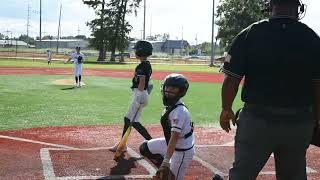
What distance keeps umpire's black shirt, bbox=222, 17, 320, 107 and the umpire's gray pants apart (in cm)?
11

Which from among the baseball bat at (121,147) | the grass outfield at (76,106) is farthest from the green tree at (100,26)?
the baseball bat at (121,147)

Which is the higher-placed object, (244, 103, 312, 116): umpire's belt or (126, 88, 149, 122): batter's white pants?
(244, 103, 312, 116): umpire's belt

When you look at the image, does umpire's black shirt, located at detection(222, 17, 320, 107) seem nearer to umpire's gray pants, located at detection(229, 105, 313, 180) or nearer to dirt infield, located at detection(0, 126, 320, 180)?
Answer: umpire's gray pants, located at detection(229, 105, 313, 180)

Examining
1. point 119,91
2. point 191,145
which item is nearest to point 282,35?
point 191,145

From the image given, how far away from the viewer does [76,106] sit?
1424 cm

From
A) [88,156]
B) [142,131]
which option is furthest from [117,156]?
[142,131]

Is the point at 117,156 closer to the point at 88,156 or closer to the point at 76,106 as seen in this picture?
the point at 88,156

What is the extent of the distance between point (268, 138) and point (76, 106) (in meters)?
11.0

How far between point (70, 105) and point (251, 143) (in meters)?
11.2

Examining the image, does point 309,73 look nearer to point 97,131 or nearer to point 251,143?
point 251,143

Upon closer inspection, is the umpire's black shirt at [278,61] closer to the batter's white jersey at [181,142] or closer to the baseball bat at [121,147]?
the batter's white jersey at [181,142]

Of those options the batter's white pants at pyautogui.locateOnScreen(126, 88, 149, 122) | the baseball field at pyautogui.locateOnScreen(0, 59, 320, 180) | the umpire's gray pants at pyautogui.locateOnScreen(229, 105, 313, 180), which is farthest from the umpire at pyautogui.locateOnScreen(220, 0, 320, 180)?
the batter's white pants at pyautogui.locateOnScreen(126, 88, 149, 122)

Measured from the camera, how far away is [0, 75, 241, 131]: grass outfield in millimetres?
11289

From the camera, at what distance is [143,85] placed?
7285mm
